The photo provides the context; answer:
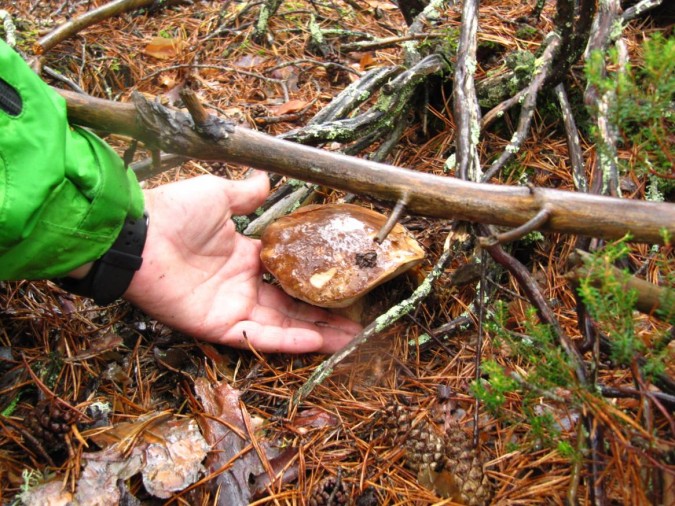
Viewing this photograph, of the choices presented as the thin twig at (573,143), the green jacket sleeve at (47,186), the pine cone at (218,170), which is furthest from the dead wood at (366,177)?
the pine cone at (218,170)

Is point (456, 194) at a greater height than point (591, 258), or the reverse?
point (591, 258)

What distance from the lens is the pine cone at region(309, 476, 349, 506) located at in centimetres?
148

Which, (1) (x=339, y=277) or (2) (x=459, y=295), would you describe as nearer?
(1) (x=339, y=277)

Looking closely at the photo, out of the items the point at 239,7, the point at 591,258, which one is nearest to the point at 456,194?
the point at 591,258

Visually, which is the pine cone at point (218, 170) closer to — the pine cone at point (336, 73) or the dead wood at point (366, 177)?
the dead wood at point (366, 177)

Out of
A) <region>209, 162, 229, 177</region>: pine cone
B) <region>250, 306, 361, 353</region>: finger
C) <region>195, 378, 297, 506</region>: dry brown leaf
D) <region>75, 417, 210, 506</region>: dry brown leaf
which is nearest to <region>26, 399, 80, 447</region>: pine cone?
<region>75, 417, 210, 506</region>: dry brown leaf

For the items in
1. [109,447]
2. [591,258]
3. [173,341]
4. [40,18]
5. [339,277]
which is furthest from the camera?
[40,18]

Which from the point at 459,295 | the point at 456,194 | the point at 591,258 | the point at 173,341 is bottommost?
the point at 173,341

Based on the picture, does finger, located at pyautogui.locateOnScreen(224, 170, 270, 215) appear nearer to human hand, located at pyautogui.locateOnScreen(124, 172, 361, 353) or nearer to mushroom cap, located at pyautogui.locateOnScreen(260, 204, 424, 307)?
human hand, located at pyautogui.locateOnScreen(124, 172, 361, 353)

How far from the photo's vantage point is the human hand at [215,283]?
1.96 metres

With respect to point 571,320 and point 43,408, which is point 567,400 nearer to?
point 571,320

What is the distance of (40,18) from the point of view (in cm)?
353

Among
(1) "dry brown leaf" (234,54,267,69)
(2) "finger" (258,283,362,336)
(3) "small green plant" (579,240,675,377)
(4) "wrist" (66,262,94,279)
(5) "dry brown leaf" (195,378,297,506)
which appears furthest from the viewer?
(1) "dry brown leaf" (234,54,267,69)

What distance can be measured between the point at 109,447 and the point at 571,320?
156 cm
